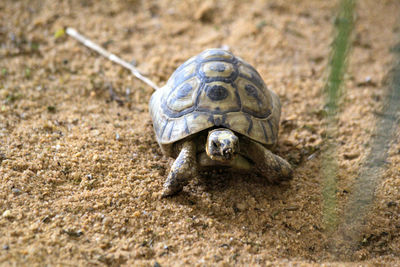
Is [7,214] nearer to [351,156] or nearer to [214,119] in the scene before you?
[214,119]

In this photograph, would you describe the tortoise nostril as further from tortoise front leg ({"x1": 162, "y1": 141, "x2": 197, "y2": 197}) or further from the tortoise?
tortoise front leg ({"x1": 162, "y1": 141, "x2": 197, "y2": 197})

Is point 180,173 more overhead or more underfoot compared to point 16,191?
more overhead

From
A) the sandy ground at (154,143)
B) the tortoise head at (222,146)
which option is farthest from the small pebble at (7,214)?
the tortoise head at (222,146)

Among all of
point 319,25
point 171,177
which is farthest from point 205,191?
point 319,25

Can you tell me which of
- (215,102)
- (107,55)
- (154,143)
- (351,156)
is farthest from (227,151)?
(107,55)

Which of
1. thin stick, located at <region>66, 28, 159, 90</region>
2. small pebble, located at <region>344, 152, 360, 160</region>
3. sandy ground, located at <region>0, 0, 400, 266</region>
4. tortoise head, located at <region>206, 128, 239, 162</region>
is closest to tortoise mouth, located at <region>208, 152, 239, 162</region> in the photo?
tortoise head, located at <region>206, 128, 239, 162</region>

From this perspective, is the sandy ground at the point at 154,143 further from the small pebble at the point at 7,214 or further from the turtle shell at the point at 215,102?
the turtle shell at the point at 215,102
